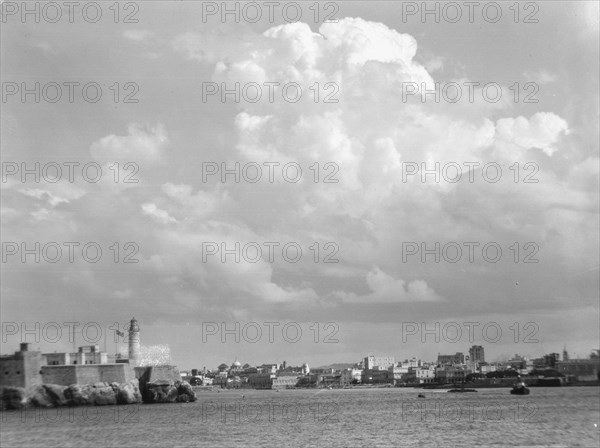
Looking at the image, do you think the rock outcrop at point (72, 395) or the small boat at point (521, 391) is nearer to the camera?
the rock outcrop at point (72, 395)

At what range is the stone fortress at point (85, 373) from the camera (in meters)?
64.4

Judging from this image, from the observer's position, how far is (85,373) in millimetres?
70500

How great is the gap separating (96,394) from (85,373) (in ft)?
7.16

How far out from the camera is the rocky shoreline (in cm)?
6412

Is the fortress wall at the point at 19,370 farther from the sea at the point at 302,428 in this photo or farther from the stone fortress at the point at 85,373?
the sea at the point at 302,428

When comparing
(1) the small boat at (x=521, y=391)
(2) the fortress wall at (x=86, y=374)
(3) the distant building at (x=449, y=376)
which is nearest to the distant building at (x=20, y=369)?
(2) the fortress wall at (x=86, y=374)

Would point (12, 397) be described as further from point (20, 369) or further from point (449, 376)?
point (449, 376)

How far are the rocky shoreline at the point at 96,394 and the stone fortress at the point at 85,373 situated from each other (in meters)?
0.08

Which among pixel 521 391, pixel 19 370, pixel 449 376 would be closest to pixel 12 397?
pixel 19 370

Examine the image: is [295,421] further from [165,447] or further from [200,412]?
[165,447]

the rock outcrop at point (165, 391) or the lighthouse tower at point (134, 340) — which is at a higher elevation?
the lighthouse tower at point (134, 340)

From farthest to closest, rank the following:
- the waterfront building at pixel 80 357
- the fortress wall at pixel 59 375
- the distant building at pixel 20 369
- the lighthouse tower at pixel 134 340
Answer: the lighthouse tower at pixel 134 340 → the waterfront building at pixel 80 357 → the fortress wall at pixel 59 375 → the distant building at pixel 20 369

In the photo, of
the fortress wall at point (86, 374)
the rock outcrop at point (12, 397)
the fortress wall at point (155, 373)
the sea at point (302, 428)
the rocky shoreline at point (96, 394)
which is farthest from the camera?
the fortress wall at point (155, 373)

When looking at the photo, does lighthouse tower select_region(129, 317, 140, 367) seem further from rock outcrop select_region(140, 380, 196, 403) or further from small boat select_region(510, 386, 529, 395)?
small boat select_region(510, 386, 529, 395)
